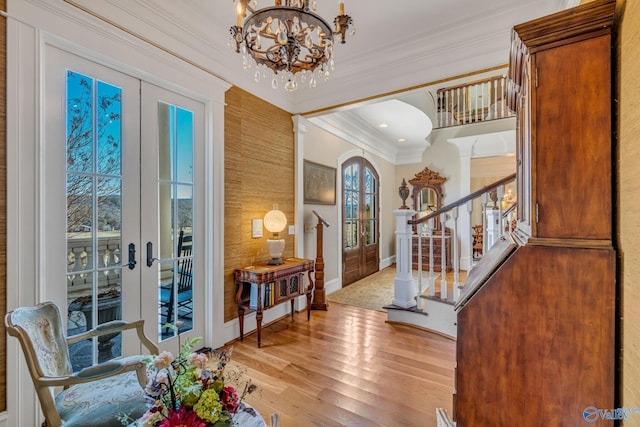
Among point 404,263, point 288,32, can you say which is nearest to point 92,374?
point 288,32

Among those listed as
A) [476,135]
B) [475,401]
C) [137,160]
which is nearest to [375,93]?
[137,160]

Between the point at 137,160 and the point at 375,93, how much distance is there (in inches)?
91.9

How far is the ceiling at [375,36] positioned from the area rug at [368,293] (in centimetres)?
270

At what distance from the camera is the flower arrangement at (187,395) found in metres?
0.88

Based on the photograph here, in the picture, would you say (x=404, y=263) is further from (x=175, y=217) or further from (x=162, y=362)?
(x=162, y=362)

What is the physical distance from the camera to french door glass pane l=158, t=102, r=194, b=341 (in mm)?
2418

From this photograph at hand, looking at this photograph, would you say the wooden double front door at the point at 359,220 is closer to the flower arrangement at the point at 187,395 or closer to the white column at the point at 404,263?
the white column at the point at 404,263

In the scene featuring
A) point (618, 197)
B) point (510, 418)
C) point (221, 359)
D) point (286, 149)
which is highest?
Answer: point (286, 149)

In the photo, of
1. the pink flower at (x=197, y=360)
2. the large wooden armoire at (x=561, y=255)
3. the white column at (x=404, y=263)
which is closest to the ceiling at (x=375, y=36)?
the large wooden armoire at (x=561, y=255)

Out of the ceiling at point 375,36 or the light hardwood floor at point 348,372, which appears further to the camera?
the ceiling at point 375,36

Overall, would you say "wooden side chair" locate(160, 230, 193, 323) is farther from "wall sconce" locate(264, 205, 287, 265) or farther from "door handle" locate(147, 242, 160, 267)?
"wall sconce" locate(264, 205, 287, 265)

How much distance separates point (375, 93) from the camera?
3.04m

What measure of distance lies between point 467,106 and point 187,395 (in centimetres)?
614

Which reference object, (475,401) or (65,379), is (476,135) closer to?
(475,401)
